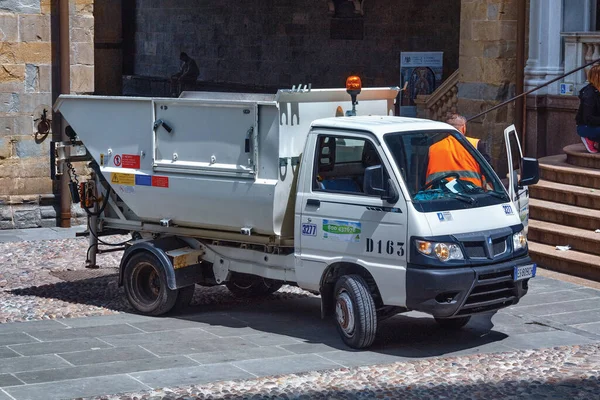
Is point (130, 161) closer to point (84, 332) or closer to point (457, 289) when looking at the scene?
point (84, 332)

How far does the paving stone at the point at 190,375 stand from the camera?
8672mm

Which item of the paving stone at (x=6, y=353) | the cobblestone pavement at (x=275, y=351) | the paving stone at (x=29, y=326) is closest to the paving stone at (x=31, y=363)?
the cobblestone pavement at (x=275, y=351)

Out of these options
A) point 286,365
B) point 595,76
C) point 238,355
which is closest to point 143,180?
point 238,355

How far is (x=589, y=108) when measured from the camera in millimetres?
14867

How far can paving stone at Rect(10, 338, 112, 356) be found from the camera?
9.66 metres

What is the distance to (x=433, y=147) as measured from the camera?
1011cm

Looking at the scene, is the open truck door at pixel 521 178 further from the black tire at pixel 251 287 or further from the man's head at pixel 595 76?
the man's head at pixel 595 76

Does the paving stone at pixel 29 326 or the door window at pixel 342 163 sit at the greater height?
the door window at pixel 342 163

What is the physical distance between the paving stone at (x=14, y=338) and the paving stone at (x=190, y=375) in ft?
5.33

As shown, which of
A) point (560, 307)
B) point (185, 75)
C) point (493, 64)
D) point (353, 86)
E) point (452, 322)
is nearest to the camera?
point (353, 86)

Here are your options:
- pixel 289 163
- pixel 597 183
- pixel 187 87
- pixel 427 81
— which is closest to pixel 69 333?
pixel 289 163

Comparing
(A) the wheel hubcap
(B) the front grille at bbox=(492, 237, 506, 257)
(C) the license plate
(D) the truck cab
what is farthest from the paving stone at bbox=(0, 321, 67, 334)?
(C) the license plate

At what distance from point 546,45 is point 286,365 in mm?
9841

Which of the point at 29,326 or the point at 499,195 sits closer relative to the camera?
the point at 499,195
